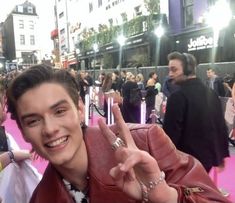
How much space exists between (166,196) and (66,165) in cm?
49

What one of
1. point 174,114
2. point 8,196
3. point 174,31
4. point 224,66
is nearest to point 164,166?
point 8,196

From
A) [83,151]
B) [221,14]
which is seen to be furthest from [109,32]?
[83,151]

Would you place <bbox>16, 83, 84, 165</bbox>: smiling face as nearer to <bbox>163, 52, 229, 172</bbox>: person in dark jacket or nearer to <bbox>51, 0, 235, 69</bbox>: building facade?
<bbox>163, 52, 229, 172</bbox>: person in dark jacket

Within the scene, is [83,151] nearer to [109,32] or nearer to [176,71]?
[176,71]

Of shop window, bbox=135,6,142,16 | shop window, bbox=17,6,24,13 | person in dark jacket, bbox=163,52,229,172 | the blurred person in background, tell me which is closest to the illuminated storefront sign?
shop window, bbox=135,6,142,16

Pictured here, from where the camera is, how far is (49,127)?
1515 millimetres

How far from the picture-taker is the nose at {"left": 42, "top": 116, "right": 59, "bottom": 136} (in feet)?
4.97

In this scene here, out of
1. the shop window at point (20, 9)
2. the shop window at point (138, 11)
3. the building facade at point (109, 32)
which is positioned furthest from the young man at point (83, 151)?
the shop window at point (20, 9)

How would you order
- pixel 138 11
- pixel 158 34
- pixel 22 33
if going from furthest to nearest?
pixel 22 33, pixel 138 11, pixel 158 34

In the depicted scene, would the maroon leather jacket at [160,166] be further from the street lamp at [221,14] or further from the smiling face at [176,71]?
the street lamp at [221,14]

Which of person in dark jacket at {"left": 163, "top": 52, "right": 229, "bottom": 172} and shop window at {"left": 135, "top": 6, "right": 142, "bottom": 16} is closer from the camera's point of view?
person in dark jacket at {"left": 163, "top": 52, "right": 229, "bottom": 172}

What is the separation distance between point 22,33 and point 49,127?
349 ft

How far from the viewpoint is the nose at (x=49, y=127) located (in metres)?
1.51

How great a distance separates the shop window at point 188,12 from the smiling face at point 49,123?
16.5 metres
